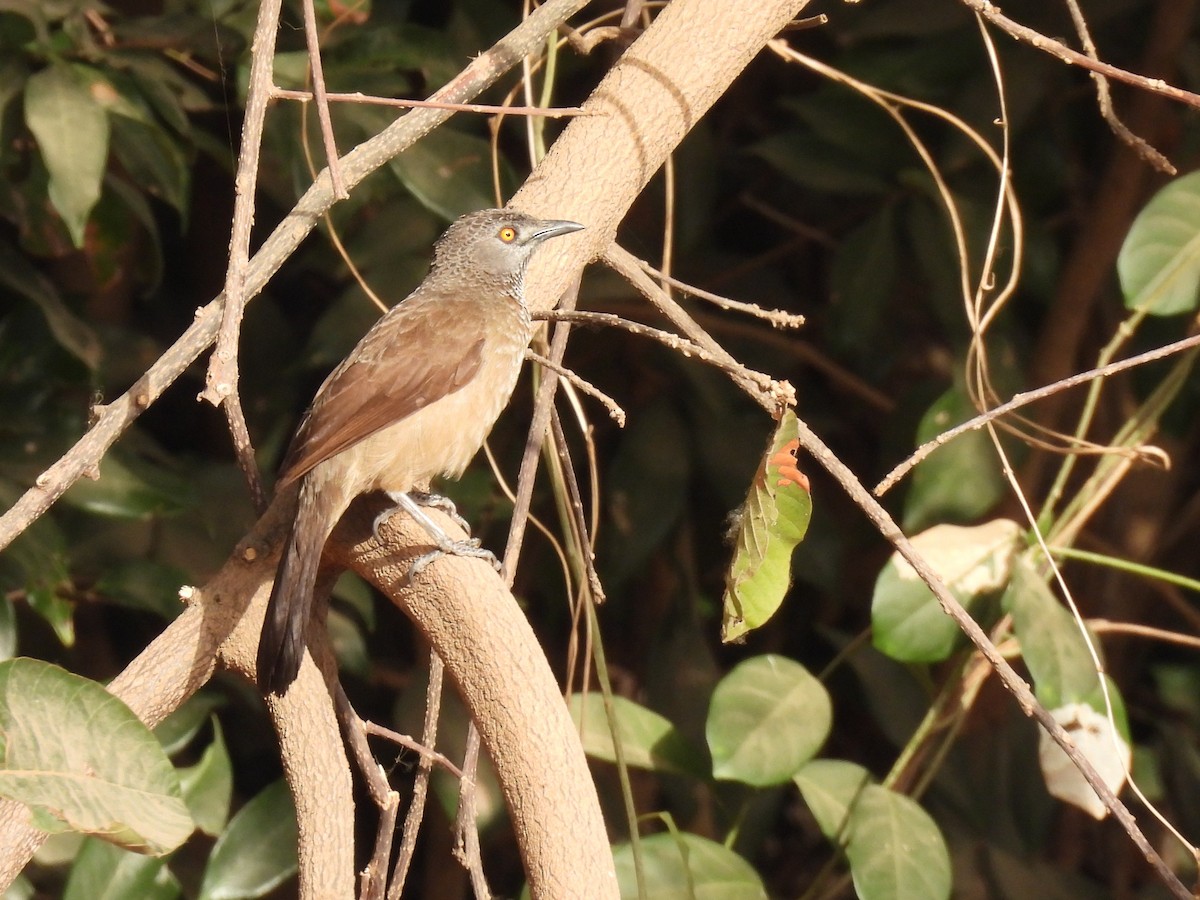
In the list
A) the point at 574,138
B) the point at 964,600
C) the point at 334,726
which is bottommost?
the point at 334,726

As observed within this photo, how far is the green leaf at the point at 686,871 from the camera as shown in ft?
7.63

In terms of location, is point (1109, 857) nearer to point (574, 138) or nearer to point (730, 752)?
point (730, 752)

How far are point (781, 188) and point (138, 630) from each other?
2165mm

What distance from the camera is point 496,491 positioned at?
3.13 metres

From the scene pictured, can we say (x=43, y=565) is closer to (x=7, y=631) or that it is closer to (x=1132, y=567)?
(x=7, y=631)

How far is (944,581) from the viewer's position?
2.39 metres

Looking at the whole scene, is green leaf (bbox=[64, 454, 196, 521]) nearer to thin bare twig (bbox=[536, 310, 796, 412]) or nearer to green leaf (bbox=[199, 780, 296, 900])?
green leaf (bbox=[199, 780, 296, 900])

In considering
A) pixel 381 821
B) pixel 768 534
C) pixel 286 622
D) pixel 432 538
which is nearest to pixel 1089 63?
pixel 768 534

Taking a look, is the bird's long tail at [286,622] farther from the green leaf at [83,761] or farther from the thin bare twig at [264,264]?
the green leaf at [83,761]

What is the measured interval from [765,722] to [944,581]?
1.33 ft

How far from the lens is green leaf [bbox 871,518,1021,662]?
2406 mm

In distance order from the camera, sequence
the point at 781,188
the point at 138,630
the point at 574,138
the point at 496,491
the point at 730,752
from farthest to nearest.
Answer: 1. the point at 781,188
2. the point at 138,630
3. the point at 496,491
4. the point at 730,752
5. the point at 574,138

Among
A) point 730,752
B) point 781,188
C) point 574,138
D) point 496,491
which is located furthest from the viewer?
point 781,188

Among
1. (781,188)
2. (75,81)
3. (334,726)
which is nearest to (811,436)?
(334,726)
